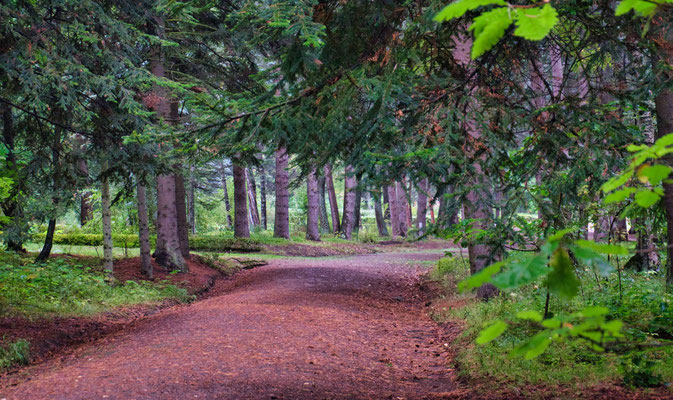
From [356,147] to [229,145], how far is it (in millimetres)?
1934

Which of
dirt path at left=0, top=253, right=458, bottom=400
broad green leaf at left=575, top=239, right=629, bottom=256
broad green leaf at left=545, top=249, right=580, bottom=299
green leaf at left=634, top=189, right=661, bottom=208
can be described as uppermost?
green leaf at left=634, top=189, right=661, bottom=208

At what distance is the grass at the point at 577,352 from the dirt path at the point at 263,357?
0.47 meters

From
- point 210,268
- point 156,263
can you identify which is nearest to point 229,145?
point 156,263

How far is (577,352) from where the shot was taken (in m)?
5.22

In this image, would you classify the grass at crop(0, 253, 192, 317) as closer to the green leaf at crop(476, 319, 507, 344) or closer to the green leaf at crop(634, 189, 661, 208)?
the green leaf at crop(476, 319, 507, 344)

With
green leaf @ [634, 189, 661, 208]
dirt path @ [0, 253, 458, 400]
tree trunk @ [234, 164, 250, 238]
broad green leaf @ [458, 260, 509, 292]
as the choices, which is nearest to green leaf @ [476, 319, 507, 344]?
broad green leaf @ [458, 260, 509, 292]

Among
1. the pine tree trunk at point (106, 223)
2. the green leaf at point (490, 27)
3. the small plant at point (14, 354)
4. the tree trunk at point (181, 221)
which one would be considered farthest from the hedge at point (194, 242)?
the green leaf at point (490, 27)

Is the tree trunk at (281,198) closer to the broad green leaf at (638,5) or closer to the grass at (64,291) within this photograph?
the grass at (64,291)

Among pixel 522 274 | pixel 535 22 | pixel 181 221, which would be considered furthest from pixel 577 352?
pixel 181 221

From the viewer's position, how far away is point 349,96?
629 centimetres

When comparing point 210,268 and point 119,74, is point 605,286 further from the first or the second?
point 210,268

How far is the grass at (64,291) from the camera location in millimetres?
9125

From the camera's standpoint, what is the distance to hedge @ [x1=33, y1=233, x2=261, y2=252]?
881 inches

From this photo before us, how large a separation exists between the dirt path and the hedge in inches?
479
